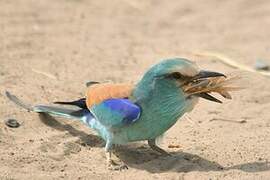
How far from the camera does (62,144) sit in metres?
4.75

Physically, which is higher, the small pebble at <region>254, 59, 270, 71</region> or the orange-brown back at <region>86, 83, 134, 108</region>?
the orange-brown back at <region>86, 83, 134, 108</region>

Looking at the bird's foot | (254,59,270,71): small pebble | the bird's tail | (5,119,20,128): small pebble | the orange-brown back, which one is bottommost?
the bird's foot

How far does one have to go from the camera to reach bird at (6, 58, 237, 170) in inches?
167

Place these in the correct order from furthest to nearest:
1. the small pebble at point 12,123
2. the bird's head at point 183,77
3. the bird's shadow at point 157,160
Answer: the small pebble at point 12,123, the bird's shadow at point 157,160, the bird's head at point 183,77

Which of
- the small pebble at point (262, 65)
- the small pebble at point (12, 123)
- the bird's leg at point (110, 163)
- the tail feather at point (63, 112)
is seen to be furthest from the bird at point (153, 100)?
the small pebble at point (262, 65)

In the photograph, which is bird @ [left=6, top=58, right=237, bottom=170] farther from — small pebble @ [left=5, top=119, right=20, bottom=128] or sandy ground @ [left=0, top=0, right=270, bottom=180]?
small pebble @ [left=5, top=119, right=20, bottom=128]

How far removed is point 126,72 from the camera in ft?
20.6

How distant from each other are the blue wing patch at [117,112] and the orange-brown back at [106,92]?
4 centimetres

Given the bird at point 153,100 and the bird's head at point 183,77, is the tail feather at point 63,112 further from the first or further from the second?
the bird's head at point 183,77

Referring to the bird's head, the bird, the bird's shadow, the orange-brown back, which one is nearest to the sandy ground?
the bird's shadow

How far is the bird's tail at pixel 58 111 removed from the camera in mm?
4762

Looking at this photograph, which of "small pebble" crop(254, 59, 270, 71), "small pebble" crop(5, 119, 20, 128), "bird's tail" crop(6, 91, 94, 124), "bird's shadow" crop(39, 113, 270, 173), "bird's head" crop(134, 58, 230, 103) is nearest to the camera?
"bird's head" crop(134, 58, 230, 103)

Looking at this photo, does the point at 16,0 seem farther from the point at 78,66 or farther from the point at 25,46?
the point at 78,66

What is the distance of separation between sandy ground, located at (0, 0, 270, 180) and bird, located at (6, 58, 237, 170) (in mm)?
241
